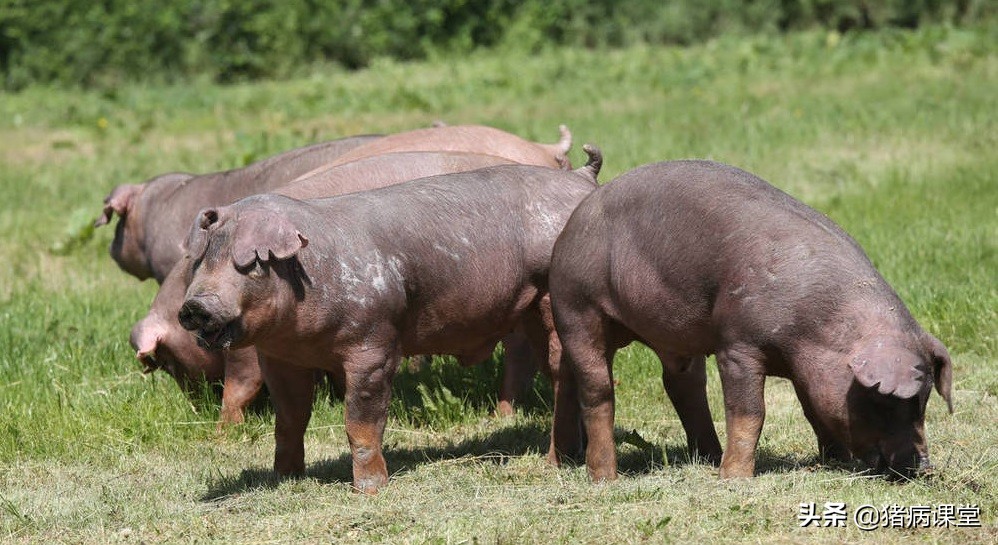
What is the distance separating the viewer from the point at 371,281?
6.52m

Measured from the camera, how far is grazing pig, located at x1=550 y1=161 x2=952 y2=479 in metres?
5.77

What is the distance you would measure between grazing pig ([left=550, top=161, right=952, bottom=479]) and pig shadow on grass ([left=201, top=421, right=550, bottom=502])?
3.21 ft

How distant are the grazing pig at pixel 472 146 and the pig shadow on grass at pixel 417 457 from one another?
171cm

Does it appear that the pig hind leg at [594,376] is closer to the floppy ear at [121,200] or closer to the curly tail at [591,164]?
the curly tail at [591,164]

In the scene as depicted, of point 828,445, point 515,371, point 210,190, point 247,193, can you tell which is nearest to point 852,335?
point 828,445

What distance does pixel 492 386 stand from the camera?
882 centimetres

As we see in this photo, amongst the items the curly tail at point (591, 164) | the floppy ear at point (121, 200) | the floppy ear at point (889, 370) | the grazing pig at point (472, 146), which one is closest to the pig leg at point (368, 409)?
the curly tail at point (591, 164)

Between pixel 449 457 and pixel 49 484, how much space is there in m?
2.01

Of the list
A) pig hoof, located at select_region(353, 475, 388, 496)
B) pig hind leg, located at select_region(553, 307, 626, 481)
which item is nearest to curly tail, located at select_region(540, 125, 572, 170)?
pig hind leg, located at select_region(553, 307, 626, 481)

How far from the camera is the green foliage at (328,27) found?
2345 centimetres

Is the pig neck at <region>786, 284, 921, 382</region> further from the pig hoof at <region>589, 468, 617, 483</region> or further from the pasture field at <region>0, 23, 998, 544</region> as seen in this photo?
the pig hoof at <region>589, 468, 617, 483</region>

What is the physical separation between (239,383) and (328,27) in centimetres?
1673

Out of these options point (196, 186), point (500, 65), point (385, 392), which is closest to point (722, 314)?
point (385, 392)

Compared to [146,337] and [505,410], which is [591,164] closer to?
[505,410]
